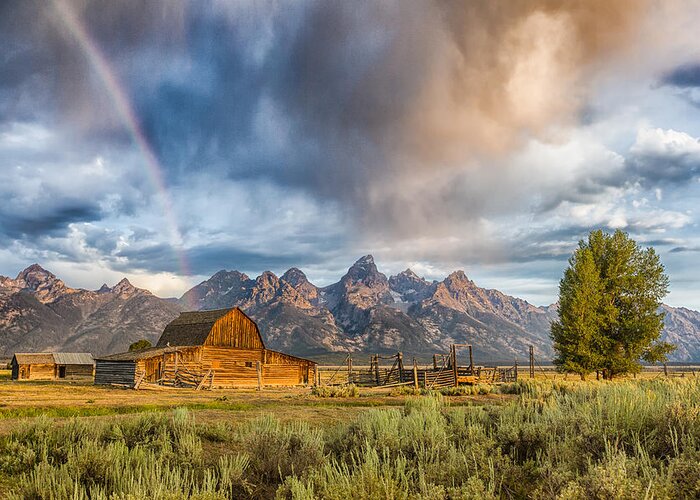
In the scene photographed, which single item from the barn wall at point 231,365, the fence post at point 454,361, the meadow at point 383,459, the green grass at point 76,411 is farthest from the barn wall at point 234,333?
the meadow at point 383,459

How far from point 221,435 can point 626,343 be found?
31.2 m

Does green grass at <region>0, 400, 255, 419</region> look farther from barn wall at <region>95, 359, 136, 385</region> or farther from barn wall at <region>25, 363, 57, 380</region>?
barn wall at <region>25, 363, 57, 380</region>

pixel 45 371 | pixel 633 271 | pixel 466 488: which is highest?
pixel 633 271

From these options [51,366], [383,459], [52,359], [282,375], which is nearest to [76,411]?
[383,459]

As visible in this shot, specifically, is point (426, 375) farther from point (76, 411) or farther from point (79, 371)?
point (79, 371)

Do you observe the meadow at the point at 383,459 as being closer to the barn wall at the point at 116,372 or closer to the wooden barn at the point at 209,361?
the wooden barn at the point at 209,361

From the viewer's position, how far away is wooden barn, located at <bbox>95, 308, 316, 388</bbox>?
44.4 meters

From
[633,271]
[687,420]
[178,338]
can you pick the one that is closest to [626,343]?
[633,271]

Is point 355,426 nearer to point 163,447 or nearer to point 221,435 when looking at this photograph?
point 221,435

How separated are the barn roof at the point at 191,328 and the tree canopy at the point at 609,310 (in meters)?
33.8

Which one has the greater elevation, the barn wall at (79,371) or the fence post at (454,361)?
the fence post at (454,361)

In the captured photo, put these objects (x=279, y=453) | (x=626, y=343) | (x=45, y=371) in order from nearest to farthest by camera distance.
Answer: (x=279, y=453)
(x=626, y=343)
(x=45, y=371)

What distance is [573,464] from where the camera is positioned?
6438mm

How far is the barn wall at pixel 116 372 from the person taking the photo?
146 feet
